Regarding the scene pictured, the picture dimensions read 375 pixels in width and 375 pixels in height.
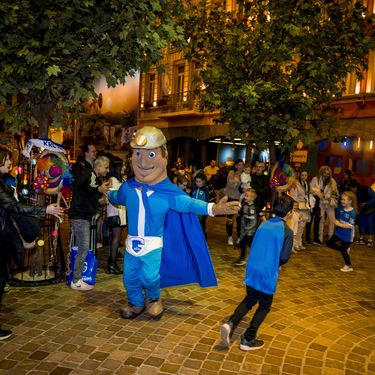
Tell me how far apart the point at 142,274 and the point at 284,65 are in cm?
563

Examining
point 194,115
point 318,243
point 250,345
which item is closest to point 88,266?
point 250,345

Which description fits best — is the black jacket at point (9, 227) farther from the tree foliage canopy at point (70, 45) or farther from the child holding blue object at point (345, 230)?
the child holding blue object at point (345, 230)

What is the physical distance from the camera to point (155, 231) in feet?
16.3

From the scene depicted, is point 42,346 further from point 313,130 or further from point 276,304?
point 313,130

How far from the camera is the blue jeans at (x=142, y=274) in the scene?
4.96 metres

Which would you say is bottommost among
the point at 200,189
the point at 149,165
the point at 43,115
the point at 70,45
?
the point at 200,189

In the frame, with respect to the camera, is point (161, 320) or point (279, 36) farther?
point (279, 36)

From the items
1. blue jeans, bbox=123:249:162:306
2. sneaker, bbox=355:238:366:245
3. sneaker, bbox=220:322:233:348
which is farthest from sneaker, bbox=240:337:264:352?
sneaker, bbox=355:238:366:245

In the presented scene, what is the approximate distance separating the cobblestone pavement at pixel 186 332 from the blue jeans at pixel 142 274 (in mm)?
325

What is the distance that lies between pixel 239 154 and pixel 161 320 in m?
19.6

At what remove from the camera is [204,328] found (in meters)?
4.91

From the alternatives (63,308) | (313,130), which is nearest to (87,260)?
(63,308)

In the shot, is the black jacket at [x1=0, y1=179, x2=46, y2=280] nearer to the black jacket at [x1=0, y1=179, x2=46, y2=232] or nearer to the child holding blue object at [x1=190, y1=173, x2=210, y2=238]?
the black jacket at [x1=0, y1=179, x2=46, y2=232]

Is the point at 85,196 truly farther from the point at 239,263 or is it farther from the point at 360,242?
the point at 360,242
